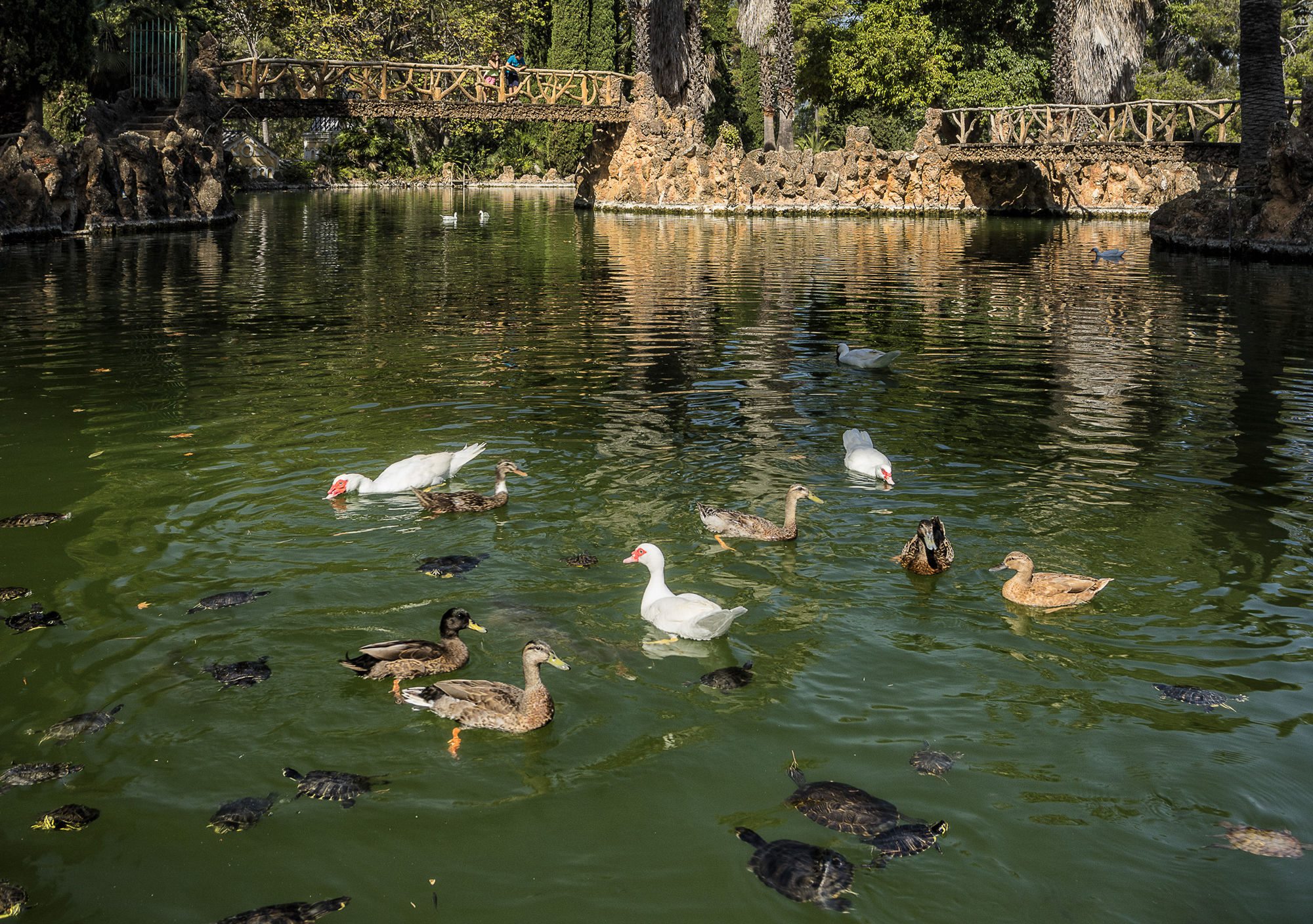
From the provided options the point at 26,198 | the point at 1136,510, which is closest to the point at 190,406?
the point at 1136,510

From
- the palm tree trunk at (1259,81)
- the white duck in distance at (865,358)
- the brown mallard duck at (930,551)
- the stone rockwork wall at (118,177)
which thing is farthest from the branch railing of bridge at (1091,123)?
the brown mallard duck at (930,551)

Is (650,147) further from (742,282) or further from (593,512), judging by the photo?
(593,512)

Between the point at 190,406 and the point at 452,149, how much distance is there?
233 ft

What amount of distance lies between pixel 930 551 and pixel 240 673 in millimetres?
5000

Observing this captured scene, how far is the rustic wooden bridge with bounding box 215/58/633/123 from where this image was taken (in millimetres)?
50781

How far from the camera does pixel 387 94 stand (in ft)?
170

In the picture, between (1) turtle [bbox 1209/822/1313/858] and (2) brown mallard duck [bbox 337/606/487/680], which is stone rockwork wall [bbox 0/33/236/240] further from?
(1) turtle [bbox 1209/822/1313/858]

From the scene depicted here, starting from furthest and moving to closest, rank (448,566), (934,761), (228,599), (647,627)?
(448,566)
(228,599)
(647,627)
(934,761)

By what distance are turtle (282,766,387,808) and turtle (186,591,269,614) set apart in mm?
2452

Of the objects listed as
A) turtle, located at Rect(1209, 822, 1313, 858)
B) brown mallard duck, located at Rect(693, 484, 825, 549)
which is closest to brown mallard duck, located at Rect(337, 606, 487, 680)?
brown mallard duck, located at Rect(693, 484, 825, 549)

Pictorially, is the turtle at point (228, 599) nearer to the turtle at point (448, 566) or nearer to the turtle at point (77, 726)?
the turtle at point (448, 566)

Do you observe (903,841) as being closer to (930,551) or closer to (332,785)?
(332,785)

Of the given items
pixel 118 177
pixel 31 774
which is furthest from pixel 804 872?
pixel 118 177

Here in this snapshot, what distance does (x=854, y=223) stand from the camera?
49.8 metres
